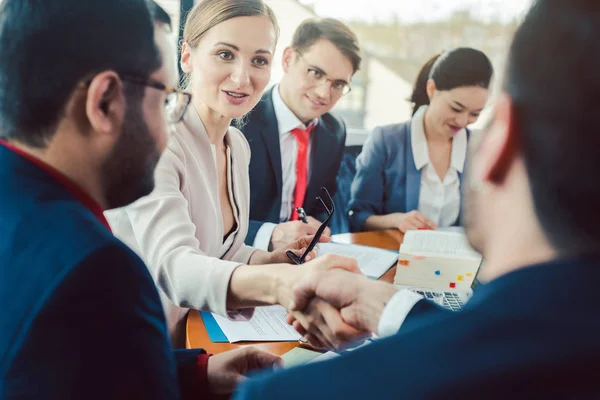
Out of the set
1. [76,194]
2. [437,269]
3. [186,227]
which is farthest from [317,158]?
[76,194]

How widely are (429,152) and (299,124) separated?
0.64 m

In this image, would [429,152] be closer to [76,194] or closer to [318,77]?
[318,77]

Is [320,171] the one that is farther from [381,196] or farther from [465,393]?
[465,393]

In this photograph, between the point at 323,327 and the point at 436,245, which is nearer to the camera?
the point at 323,327

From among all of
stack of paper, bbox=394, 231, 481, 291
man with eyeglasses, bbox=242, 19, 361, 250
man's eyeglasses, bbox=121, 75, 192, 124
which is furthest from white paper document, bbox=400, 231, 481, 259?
man's eyeglasses, bbox=121, 75, 192, 124

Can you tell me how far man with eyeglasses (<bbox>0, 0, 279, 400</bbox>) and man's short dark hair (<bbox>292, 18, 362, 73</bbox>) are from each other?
1616mm

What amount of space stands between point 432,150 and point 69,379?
2.18 meters

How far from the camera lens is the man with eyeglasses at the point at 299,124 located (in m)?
2.20

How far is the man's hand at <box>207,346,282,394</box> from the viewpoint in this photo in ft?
3.40

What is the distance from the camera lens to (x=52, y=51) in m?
0.67

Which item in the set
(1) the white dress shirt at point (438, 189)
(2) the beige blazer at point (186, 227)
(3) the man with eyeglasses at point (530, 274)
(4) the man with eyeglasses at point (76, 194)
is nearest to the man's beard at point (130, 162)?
(4) the man with eyeglasses at point (76, 194)

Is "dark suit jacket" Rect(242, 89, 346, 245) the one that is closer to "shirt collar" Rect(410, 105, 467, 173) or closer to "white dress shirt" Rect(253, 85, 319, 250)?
"white dress shirt" Rect(253, 85, 319, 250)

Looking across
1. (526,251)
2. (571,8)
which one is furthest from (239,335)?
(571,8)

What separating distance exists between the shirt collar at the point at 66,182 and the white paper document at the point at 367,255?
1.08 m
